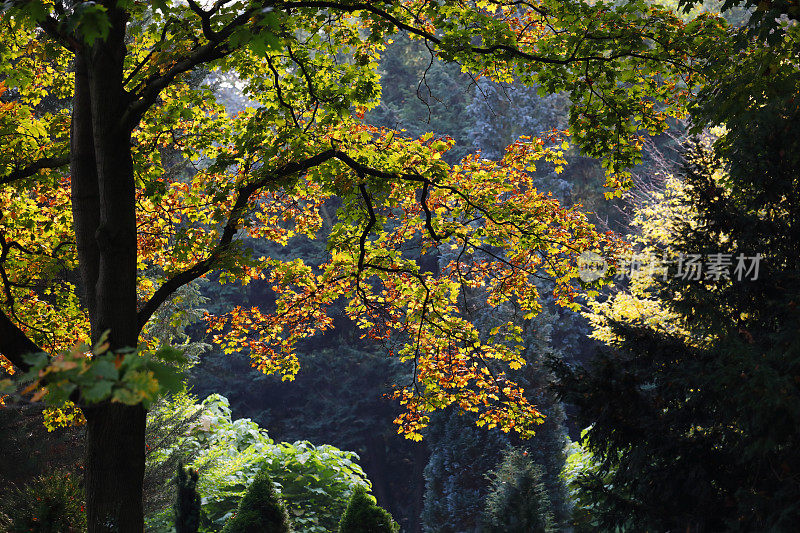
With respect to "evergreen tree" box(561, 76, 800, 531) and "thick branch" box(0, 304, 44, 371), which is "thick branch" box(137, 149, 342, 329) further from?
"evergreen tree" box(561, 76, 800, 531)

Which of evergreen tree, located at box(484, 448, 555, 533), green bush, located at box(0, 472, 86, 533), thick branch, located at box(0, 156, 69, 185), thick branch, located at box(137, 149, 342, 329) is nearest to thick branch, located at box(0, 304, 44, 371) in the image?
thick branch, located at box(137, 149, 342, 329)

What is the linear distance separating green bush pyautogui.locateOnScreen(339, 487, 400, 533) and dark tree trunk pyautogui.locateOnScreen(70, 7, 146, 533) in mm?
3909

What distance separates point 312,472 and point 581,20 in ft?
26.8

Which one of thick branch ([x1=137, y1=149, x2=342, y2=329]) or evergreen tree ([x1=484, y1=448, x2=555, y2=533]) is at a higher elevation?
thick branch ([x1=137, y1=149, x2=342, y2=329])

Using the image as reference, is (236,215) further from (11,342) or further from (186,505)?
(186,505)

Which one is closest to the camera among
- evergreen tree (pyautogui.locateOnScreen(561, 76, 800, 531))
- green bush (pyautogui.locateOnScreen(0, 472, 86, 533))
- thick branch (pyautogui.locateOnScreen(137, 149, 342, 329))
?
evergreen tree (pyautogui.locateOnScreen(561, 76, 800, 531))

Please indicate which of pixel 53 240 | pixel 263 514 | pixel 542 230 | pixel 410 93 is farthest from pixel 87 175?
pixel 410 93

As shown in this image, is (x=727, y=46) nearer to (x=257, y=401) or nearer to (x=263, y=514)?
(x=263, y=514)

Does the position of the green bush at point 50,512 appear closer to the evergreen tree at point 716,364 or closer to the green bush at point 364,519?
the green bush at point 364,519

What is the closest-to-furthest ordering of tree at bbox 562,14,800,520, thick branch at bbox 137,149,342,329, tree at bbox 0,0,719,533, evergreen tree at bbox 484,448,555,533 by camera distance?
tree at bbox 562,14,800,520 < tree at bbox 0,0,719,533 < thick branch at bbox 137,149,342,329 < evergreen tree at bbox 484,448,555,533

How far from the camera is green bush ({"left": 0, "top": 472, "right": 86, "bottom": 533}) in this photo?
6477 millimetres

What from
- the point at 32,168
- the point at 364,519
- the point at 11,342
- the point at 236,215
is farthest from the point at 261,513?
the point at 32,168

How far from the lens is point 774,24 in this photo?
4.42 m

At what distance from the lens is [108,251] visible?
16.9 feet
